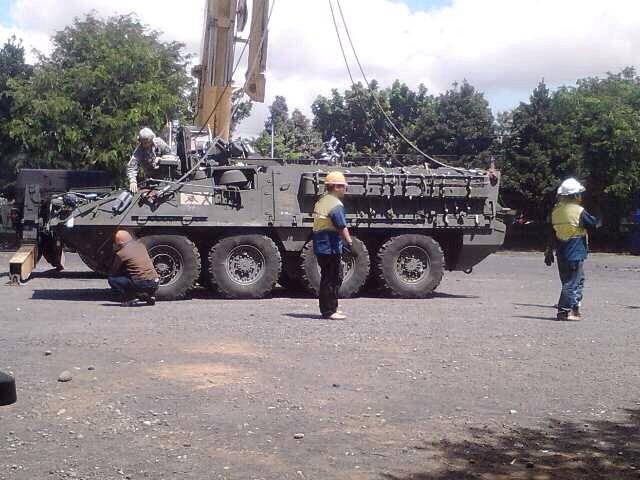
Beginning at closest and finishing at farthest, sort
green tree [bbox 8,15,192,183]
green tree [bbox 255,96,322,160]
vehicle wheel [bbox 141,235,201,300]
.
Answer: vehicle wheel [bbox 141,235,201,300], green tree [bbox 255,96,322,160], green tree [bbox 8,15,192,183]

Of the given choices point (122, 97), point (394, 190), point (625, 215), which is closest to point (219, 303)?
point (394, 190)

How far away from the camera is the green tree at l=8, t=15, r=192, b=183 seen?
2666 centimetres

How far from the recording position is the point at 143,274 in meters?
12.3

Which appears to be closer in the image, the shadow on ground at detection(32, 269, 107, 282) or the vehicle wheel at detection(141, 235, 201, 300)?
the vehicle wheel at detection(141, 235, 201, 300)

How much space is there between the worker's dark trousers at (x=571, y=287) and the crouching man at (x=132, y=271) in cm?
518

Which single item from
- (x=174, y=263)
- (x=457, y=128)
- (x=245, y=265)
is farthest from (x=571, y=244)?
(x=457, y=128)

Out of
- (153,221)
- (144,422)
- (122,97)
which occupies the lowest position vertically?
(144,422)

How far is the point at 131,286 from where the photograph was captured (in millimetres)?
12336

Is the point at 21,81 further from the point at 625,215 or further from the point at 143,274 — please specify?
the point at 625,215

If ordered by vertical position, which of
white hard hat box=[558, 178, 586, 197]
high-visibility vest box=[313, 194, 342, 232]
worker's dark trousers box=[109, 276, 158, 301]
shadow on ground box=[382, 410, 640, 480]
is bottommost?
shadow on ground box=[382, 410, 640, 480]

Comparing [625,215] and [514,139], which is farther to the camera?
[514,139]

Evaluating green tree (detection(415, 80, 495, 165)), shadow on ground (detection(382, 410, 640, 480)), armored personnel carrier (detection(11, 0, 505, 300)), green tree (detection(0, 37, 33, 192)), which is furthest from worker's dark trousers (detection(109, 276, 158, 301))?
green tree (detection(415, 80, 495, 165))

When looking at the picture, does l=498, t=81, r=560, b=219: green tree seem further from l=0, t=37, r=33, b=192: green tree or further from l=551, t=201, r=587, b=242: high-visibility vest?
l=551, t=201, r=587, b=242: high-visibility vest

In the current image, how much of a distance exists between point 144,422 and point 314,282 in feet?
25.0
